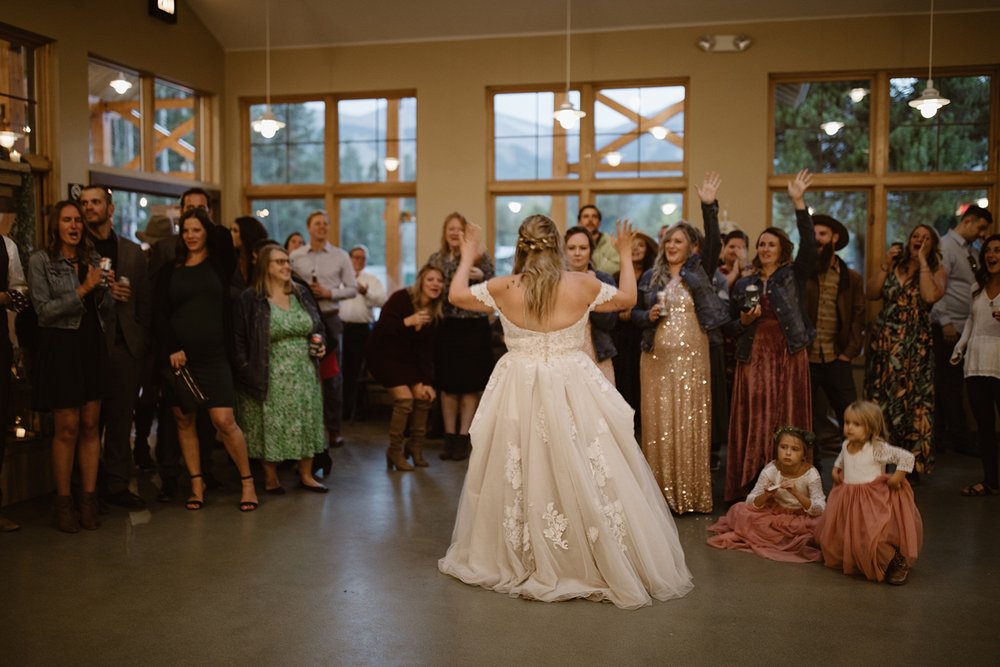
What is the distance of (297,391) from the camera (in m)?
5.28

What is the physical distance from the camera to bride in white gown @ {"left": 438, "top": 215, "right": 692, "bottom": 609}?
12.0 feet

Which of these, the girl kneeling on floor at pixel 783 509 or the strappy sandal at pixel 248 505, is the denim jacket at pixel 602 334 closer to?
the girl kneeling on floor at pixel 783 509

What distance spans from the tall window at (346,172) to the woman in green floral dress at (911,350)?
4.61 metres

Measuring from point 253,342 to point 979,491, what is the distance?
4.34 meters

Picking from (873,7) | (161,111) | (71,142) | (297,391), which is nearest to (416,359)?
(297,391)

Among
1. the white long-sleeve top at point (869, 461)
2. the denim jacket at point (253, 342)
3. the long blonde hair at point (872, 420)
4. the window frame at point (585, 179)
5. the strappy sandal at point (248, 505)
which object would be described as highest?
the window frame at point (585, 179)

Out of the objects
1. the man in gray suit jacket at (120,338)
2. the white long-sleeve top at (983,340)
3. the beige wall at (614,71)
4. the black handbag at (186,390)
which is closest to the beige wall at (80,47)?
the beige wall at (614,71)

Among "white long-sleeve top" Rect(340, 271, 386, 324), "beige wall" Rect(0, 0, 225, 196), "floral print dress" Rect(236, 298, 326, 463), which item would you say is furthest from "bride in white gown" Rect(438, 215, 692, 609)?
"beige wall" Rect(0, 0, 225, 196)

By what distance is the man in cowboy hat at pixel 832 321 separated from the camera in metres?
5.82

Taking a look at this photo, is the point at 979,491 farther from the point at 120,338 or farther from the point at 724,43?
the point at 120,338

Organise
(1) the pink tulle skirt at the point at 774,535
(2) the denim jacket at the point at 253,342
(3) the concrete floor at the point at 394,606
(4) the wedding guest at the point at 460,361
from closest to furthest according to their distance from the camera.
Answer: (3) the concrete floor at the point at 394,606, (1) the pink tulle skirt at the point at 774,535, (2) the denim jacket at the point at 253,342, (4) the wedding guest at the point at 460,361

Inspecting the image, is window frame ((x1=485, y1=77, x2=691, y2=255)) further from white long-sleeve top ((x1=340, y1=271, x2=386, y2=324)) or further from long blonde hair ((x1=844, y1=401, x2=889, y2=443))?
long blonde hair ((x1=844, y1=401, x2=889, y2=443))

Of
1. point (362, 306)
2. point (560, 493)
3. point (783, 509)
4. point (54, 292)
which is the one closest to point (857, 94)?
point (362, 306)

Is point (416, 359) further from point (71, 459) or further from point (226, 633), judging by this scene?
point (226, 633)
